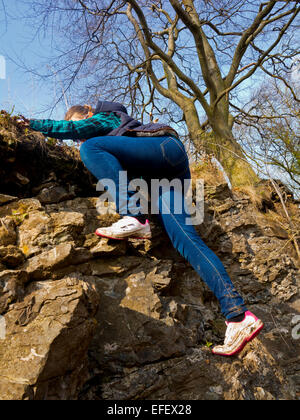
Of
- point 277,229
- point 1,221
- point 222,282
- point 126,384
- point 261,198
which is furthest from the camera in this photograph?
point 261,198

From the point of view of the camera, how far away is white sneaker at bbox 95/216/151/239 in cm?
243

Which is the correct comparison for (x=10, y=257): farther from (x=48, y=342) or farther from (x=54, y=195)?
(x=54, y=195)

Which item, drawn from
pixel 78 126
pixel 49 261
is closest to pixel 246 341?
pixel 49 261

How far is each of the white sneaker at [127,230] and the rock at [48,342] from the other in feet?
2.09

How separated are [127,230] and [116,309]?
0.61 meters

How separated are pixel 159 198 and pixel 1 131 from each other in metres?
1.68

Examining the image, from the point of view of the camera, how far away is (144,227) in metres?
2.47

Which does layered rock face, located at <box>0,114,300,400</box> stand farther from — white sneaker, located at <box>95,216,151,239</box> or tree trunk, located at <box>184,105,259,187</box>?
tree trunk, located at <box>184,105,259,187</box>

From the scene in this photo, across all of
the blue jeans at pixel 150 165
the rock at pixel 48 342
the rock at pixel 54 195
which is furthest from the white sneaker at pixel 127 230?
the rock at pixel 54 195

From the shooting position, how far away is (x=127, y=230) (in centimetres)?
243
